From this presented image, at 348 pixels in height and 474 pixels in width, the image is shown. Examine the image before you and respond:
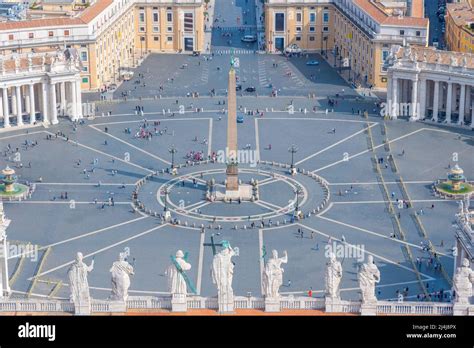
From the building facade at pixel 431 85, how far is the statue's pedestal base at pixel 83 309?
113 metres

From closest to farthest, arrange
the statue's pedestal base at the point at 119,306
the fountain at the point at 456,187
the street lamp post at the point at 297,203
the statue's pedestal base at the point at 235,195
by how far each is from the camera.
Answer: the statue's pedestal base at the point at 119,306 → the street lamp post at the point at 297,203 → the statue's pedestal base at the point at 235,195 → the fountain at the point at 456,187

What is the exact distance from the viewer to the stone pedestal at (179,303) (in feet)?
264

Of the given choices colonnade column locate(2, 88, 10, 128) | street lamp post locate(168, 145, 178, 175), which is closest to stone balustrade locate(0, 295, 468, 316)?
street lamp post locate(168, 145, 178, 175)

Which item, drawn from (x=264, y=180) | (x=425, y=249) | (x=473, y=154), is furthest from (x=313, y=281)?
(x=473, y=154)

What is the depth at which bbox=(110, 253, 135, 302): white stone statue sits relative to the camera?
79312mm

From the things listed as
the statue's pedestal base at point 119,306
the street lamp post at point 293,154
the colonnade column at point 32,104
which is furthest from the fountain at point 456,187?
the statue's pedestal base at point 119,306

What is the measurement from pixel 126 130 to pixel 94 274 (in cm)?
5943

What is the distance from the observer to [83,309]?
80.6 meters

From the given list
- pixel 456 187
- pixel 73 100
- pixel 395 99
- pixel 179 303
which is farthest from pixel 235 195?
pixel 179 303

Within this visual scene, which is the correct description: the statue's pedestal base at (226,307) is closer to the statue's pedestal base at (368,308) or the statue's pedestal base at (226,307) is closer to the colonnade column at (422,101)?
the statue's pedestal base at (368,308)
